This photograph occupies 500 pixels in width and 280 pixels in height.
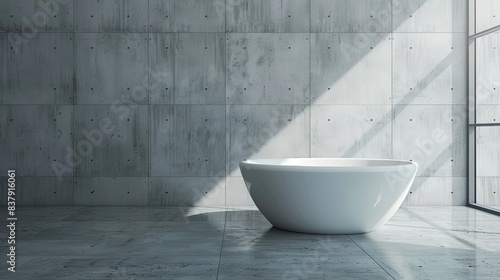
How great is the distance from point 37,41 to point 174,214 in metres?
2.41

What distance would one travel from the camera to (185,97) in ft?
20.2

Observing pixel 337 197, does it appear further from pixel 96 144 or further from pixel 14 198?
pixel 14 198

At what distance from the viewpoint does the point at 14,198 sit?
6.14 m

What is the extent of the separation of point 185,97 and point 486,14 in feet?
10.7

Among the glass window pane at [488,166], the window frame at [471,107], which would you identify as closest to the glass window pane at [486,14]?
the window frame at [471,107]

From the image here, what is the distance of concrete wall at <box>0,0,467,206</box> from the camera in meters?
6.14

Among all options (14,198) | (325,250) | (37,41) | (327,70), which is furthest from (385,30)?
(14,198)

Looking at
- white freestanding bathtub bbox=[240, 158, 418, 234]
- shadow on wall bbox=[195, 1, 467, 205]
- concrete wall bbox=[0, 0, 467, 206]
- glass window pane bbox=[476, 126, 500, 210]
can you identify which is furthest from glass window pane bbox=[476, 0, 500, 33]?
white freestanding bathtub bbox=[240, 158, 418, 234]

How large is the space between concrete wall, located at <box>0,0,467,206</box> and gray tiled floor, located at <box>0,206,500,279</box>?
753 millimetres

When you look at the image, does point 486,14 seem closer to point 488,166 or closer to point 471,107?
point 471,107

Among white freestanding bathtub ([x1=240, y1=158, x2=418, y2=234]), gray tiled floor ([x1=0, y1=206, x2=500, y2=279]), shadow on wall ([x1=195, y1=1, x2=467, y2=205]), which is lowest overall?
gray tiled floor ([x1=0, y1=206, x2=500, y2=279])

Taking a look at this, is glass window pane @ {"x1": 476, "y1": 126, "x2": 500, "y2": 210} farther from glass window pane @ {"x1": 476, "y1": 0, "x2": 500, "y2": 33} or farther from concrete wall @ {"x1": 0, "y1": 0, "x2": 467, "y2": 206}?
glass window pane @ {"x1": 476, "y1": 0, "x2": 500, "y2": 33}

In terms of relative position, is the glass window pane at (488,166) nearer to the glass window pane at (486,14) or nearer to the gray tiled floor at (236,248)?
the gray tiled floor at (236,248)

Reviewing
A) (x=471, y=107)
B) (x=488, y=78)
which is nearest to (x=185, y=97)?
(x=471, y=107)
